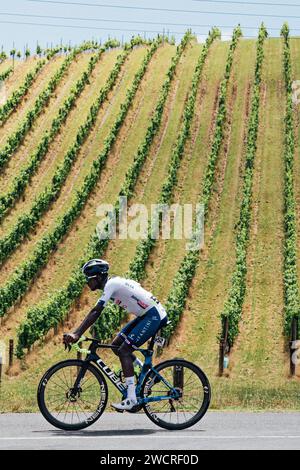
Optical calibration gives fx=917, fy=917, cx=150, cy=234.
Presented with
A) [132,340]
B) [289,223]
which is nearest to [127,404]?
[132,340]

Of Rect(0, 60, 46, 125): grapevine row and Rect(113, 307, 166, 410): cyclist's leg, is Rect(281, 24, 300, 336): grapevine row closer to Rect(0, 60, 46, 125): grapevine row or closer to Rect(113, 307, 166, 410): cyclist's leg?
Rect(0, 60, 46, 125): grapevine row

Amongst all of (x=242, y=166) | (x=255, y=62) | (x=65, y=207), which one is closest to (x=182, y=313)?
(x=65, y=207)

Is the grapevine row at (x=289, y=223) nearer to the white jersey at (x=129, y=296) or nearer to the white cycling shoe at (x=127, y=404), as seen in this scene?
the white jersey at (x=129, y=296)

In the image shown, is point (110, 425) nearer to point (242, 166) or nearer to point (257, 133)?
point (242, 166)

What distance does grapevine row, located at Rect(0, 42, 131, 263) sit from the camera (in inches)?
2084

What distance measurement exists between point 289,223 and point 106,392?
4130 centimetres

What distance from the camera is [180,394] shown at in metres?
12.6

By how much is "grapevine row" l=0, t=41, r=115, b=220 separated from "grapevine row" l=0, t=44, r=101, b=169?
169cm

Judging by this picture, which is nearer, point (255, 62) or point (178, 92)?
point (178, 92)

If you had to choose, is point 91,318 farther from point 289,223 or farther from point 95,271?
point 289,223

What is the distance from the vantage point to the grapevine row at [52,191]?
174 ft

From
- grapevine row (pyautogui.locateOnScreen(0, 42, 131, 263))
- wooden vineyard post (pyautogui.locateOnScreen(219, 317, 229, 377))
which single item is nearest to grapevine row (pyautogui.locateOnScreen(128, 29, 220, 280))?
grapevine row (pyautogui.locateOnScreen(0, 42, 131, 263))
